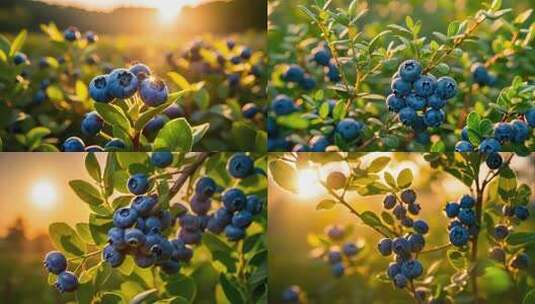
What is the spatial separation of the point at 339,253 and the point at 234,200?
19.3 inches

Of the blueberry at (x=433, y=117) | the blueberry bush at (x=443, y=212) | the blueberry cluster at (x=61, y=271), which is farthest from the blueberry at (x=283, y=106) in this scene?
the blueberry cluster at (x=61, y=271)

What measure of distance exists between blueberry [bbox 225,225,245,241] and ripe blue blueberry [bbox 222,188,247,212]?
3cm

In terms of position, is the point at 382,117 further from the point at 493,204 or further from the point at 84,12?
the point at 84,12

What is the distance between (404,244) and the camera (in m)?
1.31

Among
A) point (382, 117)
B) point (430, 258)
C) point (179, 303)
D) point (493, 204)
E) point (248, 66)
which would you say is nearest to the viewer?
point (179, 303)

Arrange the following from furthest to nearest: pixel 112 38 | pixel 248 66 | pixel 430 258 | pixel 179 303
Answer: pixel 112 38
pixel 430 258
pixel 248 66
pixel 179 303

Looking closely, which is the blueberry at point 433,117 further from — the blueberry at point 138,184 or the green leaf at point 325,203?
the blueberry at point 138,184

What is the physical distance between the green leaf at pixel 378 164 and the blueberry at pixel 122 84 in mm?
387

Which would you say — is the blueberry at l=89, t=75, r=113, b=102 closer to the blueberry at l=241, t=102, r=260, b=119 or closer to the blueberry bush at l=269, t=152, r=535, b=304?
the blueberry bush at l=269, t=152, r=535, b=304

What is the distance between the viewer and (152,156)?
126cm

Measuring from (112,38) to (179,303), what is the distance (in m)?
1.41

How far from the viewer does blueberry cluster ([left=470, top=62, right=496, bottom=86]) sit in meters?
1.56

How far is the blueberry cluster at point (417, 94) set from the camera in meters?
1.22

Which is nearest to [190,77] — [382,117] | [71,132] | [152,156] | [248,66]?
[248,66]
